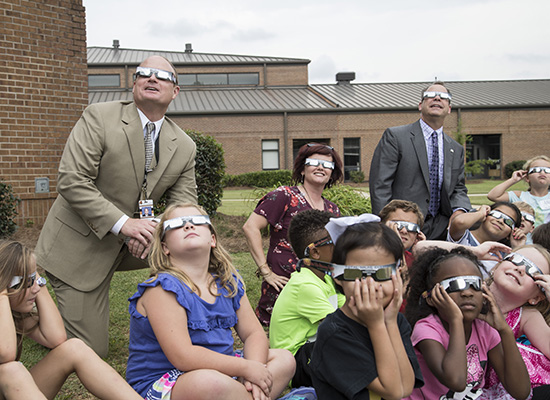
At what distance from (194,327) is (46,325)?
0.85m

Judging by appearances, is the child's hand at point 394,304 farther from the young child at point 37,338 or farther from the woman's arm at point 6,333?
the woman's arm at point 6,333

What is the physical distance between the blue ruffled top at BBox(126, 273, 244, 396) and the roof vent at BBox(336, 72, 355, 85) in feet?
124

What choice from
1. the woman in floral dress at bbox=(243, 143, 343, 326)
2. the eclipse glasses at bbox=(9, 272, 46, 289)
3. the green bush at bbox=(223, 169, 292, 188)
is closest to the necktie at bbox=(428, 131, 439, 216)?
the woman in floral dress at bbox=(243, 143, 343, 326)

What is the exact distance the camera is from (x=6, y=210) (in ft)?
24.6

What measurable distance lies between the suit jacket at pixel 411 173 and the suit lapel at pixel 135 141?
221 cm

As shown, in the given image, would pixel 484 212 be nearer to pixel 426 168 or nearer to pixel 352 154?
pixel 426 168

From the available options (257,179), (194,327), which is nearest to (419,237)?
(194,327)

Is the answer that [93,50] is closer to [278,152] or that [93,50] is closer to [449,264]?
[278,152]

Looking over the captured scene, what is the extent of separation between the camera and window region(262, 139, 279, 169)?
3397 cm

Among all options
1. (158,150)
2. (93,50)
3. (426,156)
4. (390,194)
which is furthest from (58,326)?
(93,50)

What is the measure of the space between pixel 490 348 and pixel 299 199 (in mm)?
2113

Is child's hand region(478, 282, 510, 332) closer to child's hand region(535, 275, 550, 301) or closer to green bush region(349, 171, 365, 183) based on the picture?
child's hand region(535, 275, 550, 301)

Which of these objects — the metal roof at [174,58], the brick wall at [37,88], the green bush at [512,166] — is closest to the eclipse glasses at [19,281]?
the brick wall at [37,88]

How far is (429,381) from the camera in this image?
2.97m
